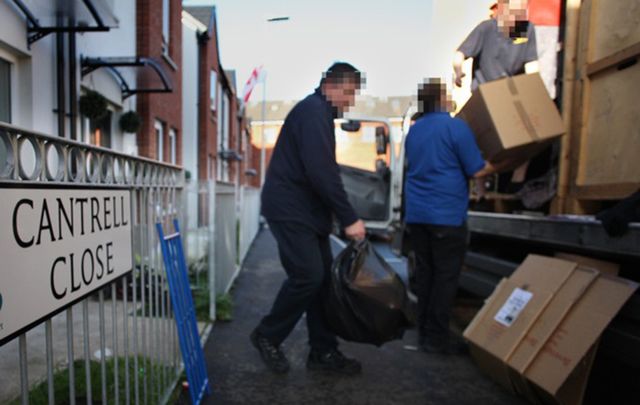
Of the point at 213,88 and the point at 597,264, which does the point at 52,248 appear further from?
the point at 213,88

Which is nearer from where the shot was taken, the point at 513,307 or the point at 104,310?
the point at 104,310

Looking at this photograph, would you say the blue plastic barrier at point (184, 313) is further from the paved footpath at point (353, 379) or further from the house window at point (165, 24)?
the house window at point (165, 24)

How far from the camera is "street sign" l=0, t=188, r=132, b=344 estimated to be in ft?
3.65

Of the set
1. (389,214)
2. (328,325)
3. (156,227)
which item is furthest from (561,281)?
(389,214)

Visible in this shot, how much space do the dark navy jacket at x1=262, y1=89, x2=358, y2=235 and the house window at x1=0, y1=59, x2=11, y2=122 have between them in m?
3.17

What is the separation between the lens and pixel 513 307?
2818 mm

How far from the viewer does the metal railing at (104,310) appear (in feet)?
4.21

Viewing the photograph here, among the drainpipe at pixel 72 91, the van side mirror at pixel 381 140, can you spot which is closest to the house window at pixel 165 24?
the drainpipe at pixel 72 91

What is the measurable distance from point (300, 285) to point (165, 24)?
28.5ft

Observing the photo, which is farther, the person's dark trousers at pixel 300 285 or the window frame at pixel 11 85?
the window frame at pixel 11 85

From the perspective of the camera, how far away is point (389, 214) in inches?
374

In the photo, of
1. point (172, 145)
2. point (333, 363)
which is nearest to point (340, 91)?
point (333, 363)

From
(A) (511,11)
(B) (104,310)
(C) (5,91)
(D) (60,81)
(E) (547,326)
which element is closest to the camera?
(B) (104,310)

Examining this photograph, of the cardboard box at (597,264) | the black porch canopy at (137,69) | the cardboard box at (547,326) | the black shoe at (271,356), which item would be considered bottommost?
the black shoe at (271,356)
